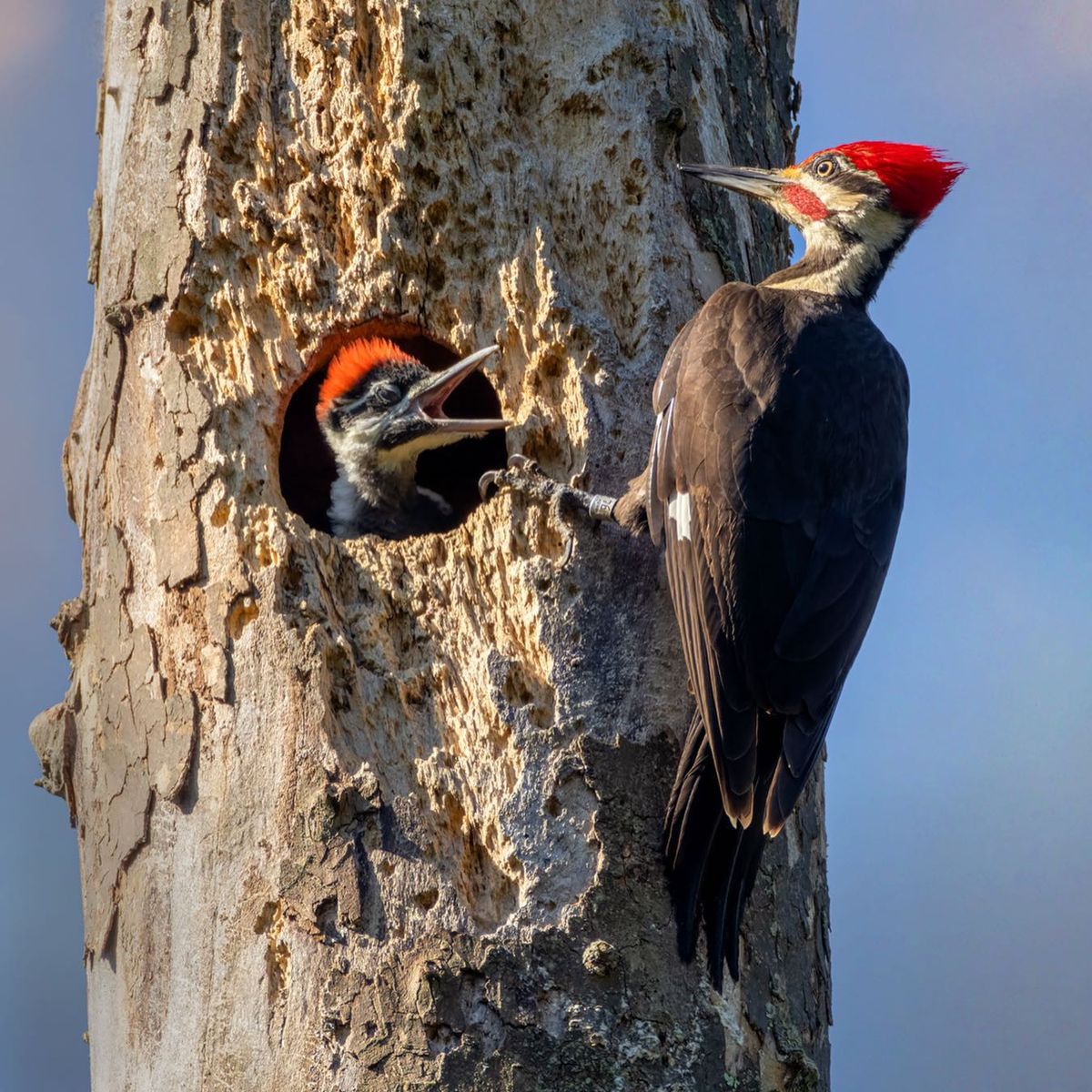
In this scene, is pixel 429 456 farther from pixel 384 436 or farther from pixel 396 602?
pixel 396 602

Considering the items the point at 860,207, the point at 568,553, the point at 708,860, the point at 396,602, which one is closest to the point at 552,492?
the point at 568,553

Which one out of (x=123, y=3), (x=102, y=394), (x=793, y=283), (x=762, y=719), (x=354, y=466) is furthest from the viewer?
(x=354, y=466)

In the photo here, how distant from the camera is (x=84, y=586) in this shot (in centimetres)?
294

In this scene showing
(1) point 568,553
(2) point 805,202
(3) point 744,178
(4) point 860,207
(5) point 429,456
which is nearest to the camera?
(1) point 568,553

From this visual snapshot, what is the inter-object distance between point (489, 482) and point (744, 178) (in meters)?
0.90

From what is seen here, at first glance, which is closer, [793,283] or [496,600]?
[496,600]

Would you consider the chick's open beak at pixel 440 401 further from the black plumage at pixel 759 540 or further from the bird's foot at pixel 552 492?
the black plumage at pixel 759 540

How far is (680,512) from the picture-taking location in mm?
2684

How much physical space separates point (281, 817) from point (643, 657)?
71cm

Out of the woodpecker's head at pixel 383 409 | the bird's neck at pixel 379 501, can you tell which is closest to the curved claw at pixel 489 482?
the woodpecker's head at pixel 383 409

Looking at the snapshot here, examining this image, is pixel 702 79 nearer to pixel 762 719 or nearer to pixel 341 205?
pixel 341 205

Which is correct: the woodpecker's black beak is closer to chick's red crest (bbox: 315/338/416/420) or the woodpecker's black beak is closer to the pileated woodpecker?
the pileated woodpecker

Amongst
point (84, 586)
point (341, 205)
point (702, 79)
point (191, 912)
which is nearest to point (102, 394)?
point (84, 586)

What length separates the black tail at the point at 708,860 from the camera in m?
2.37
